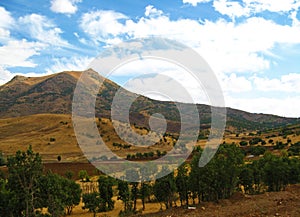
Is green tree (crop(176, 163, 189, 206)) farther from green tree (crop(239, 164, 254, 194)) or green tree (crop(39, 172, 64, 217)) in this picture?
green tree (crop(39, 172, 64, 217))

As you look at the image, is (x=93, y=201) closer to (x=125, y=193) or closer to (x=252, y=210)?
(x=125, y=193)

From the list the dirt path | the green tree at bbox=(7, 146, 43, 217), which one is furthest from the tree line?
the dirt path

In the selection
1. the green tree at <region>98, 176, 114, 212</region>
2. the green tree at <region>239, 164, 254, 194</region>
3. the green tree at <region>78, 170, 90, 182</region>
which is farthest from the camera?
the green tree at <region>78, 170, 90, 182</region>

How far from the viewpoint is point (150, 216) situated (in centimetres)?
3469

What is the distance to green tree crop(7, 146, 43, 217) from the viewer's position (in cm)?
3419

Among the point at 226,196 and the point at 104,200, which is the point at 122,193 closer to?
the point at 104,200

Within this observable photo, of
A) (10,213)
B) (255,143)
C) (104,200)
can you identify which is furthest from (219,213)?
(255,143)

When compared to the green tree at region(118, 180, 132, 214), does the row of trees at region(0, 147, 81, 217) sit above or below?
above

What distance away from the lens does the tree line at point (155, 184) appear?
35.4 m

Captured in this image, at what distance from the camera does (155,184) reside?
52.0 metres

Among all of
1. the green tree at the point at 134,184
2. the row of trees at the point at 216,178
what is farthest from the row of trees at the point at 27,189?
the green tree at the point at 134,184

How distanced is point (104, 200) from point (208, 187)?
2558 centimetres

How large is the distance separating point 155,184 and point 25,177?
22.8m

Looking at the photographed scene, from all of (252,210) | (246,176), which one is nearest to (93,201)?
(246,176)
